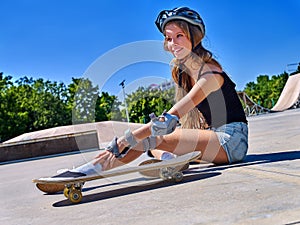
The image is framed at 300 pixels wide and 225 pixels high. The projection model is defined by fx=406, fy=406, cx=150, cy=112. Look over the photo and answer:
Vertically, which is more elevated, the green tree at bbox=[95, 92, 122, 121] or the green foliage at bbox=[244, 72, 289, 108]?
the green foliage at bbox=[244, 72, 289, 108]

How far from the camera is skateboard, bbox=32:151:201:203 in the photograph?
6.93 ft

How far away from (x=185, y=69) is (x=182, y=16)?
366mm

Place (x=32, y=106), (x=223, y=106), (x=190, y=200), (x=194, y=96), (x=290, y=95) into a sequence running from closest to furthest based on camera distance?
(x=190, y=200) → (x=194, y=96) → (x=223, y=106) → (x=290, y=95) → (x=32, y=106)

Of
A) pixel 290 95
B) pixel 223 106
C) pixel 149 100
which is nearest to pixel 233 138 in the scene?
pixel 223 106

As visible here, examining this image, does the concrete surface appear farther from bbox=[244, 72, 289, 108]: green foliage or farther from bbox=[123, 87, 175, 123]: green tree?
bbox=[244, 72, 289, 108]: green foliage

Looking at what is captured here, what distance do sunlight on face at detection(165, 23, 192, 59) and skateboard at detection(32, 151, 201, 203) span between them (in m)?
0.72

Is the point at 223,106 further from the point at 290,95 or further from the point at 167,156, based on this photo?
the point at 290,95

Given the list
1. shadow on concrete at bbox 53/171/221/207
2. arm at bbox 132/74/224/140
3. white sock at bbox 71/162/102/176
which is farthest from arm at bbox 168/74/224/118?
white sock at bbox 71/162/102/176

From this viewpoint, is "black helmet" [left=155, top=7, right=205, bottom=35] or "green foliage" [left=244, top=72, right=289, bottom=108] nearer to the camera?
"black helmet" [left=155, top=7, right=205, bottom=35]

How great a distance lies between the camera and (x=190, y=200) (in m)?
1.78

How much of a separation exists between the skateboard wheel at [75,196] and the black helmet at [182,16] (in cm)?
130

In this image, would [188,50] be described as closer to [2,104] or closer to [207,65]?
[207,65]

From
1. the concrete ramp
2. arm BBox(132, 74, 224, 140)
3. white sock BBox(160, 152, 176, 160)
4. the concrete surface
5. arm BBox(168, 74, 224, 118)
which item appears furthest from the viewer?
the concrete ramp

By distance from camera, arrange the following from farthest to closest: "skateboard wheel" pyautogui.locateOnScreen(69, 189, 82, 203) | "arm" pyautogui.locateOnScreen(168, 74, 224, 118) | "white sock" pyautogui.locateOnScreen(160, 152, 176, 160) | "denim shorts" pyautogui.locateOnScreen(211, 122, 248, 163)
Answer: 1. "denim shorts" pyautogui.locateOnScreen(211, 122, 248, 163)
2. "white sock" pyautogui.locateOnScreen(160, 152, 176, 160)
3. "arm" pyautogui.locateOnScreen(168, 74, 224, 118)
4. "skateboard wheel" pyautogui.locateOnScreen(69, 189, 82, 203)
